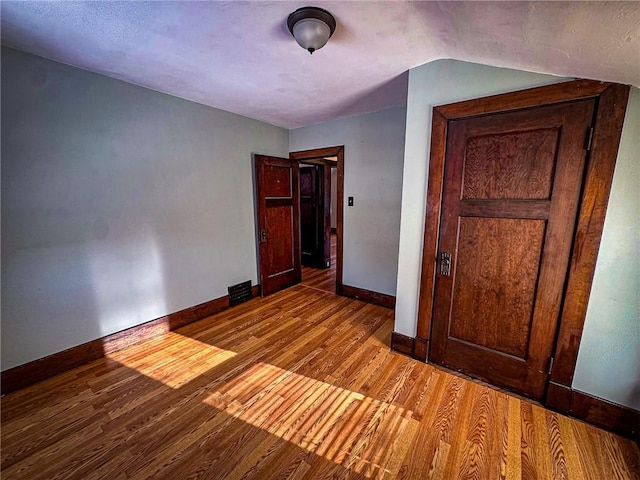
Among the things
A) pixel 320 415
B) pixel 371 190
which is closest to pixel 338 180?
pixel 371 190

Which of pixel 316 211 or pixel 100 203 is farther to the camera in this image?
pixel 316 211

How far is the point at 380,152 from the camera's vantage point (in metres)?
3.04

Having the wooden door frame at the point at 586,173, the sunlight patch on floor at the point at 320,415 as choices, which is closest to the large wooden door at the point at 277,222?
the sunlight patch on floor at the point at 320,415

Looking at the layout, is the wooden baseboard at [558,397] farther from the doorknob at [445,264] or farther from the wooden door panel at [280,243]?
the wooden door panel at [280,243]

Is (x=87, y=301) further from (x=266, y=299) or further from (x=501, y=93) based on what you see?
(x=501, y=93)

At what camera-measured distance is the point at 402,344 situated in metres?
2.27

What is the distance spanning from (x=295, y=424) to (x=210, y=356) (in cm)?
105

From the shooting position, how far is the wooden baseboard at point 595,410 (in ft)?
4.87

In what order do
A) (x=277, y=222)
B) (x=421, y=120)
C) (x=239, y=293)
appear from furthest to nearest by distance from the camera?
(x=277, y=222) → (x=239, y=293) → (x=421, y=120)

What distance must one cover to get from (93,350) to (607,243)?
145 inches

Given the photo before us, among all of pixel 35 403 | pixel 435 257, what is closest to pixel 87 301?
pixel 35 403

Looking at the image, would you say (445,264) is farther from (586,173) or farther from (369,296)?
(369,296)

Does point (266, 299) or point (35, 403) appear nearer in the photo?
point (35, 403)

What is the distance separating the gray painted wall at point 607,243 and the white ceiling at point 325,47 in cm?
11
